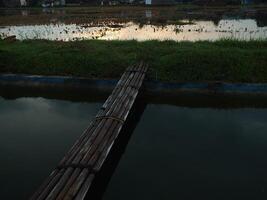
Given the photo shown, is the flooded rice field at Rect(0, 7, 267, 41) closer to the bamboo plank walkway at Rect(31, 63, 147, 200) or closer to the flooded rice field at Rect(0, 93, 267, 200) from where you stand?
the flooded rice field at Rect(0, 93, 267, 200)

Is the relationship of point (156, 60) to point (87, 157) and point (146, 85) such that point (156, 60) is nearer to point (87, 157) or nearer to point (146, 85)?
point (146, 85)

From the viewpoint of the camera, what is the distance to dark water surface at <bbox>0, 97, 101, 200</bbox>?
21.1 feet

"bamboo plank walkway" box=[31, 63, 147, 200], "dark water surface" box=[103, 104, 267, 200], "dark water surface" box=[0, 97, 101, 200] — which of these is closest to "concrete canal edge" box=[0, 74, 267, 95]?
"dark water surface" box=[0, 97, 101, 200]

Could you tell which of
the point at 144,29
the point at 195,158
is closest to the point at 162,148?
the point at 195,158

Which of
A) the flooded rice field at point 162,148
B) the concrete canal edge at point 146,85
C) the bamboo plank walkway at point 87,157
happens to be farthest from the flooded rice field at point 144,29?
the bamboo plank walkway at point 87,157

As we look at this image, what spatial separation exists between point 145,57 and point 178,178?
7.43 meters

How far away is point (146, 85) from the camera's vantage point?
11562mm

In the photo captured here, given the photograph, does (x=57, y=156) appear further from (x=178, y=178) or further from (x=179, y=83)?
(x=179, y=83)

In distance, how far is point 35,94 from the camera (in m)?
11.7

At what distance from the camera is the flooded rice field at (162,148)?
616 centimetres

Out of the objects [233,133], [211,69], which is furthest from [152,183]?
[211,69]

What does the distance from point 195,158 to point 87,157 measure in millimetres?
2542

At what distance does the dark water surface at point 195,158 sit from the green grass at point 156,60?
2.43 m

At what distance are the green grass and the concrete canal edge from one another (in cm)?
51
